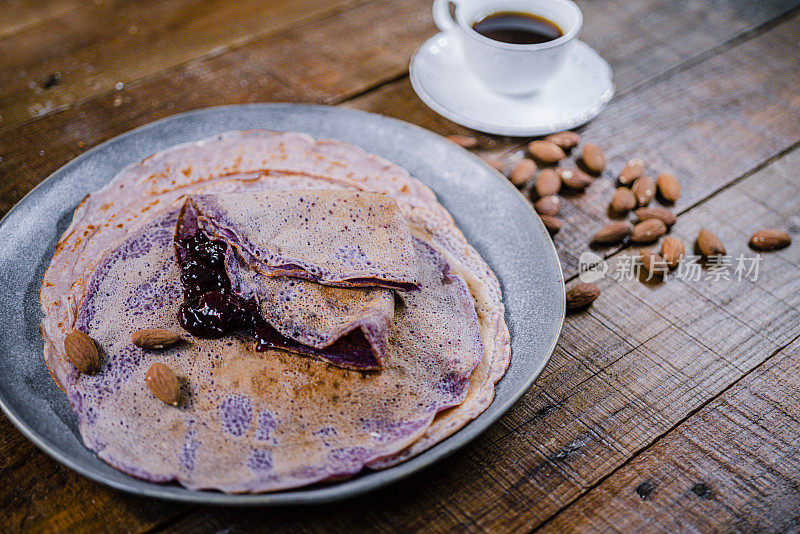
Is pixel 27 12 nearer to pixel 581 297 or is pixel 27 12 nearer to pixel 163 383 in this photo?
pixel 163 383

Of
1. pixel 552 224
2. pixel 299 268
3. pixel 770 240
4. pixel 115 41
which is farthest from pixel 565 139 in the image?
pixel 115 41

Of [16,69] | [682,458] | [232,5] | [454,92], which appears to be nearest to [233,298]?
[682,458]

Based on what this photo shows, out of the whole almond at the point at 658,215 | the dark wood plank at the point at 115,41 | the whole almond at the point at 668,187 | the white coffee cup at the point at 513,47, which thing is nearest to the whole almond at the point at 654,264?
the whole almond at the point at 658,215

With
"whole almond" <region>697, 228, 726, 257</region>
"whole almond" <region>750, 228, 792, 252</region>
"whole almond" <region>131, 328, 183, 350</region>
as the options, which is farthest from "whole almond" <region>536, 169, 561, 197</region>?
"whole almond" <region>131, 328, 183, 350</region>

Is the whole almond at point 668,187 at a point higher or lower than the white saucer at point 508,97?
lower

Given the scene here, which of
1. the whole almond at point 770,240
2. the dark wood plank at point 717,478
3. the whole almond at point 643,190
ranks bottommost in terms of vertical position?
the whole almond at point 770,240

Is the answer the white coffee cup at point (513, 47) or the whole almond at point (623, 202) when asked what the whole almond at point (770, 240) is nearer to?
the whole almond at point (623, 202)

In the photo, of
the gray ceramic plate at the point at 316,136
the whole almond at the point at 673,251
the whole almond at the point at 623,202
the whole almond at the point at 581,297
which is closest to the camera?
the gray ceramic plate at the point at 316,136
